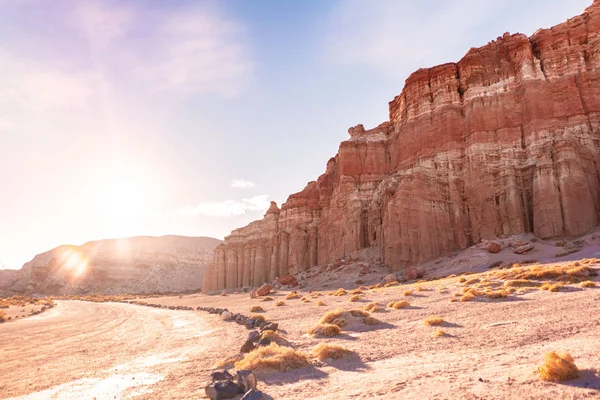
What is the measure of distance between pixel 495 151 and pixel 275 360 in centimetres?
5136

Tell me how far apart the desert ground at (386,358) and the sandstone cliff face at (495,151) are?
102 ft

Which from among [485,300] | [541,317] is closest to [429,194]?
[485,300]

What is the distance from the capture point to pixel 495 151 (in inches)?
1972

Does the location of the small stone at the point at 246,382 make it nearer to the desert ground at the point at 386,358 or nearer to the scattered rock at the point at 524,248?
the desert ground at the point at 386,358

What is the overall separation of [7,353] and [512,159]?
55.5 m

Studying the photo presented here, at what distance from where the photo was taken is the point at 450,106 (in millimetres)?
56188

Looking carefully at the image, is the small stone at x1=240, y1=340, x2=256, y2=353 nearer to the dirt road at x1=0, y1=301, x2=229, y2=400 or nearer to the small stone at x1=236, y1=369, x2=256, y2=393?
the dirt road at x1=0, y1=301, x2=229, y2=400

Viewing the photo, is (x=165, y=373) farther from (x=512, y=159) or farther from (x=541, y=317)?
(x=512, y=159)

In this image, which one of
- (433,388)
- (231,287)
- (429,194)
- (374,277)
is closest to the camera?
(433,388)

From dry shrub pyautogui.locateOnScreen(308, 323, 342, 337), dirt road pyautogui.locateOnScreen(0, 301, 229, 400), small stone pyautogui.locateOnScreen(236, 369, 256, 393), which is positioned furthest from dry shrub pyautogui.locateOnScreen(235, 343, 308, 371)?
dry shrub pyautogui.locateOnScreen(308, 323, 342, 337)

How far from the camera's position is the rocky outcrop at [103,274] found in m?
138

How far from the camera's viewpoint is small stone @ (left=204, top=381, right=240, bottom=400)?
702 centimetres

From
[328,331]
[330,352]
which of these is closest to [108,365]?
[330,352]

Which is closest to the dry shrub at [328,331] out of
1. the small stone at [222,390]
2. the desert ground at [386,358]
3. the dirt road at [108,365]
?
the desert ground at [386,358]
